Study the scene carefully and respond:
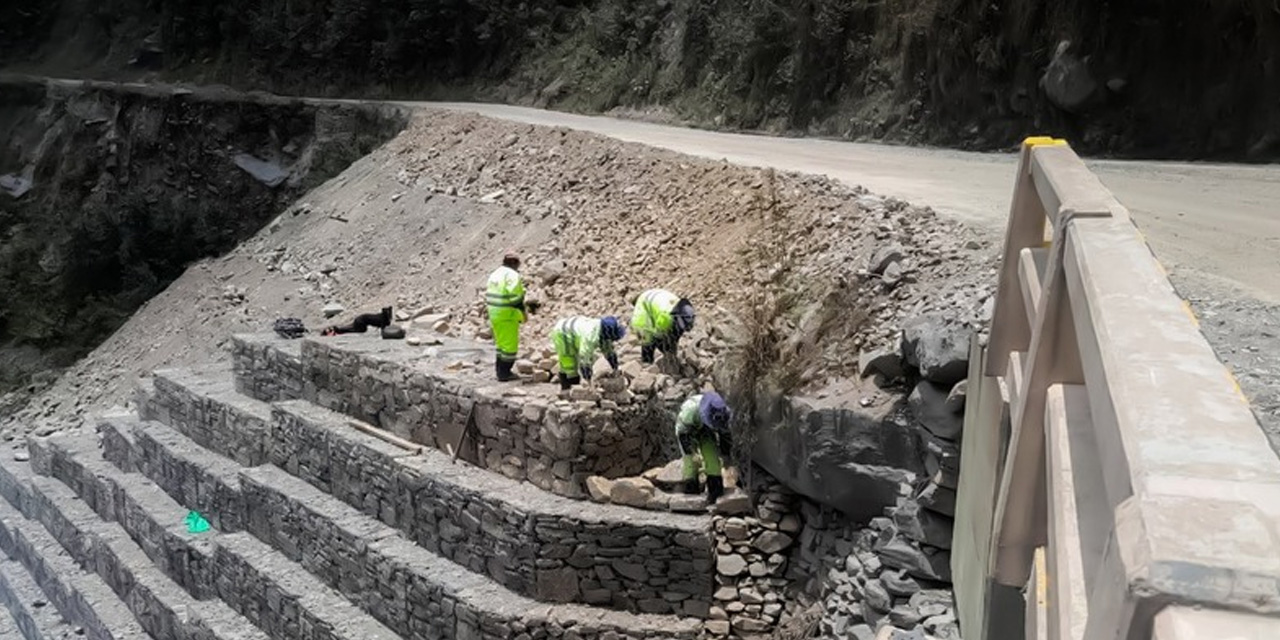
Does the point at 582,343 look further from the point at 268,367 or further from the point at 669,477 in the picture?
the point at 268,367

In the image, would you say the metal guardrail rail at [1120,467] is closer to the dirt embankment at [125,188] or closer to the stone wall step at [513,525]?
the stone wall step at [513,525]

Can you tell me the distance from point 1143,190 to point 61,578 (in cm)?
1243

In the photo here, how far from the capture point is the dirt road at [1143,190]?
7.07 metres

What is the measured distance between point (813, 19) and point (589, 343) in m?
11.5

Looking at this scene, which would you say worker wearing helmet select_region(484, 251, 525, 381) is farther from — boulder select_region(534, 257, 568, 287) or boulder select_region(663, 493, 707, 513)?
boulder select_region(534, 257, 568, 287)

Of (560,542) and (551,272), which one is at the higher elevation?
(551,272)

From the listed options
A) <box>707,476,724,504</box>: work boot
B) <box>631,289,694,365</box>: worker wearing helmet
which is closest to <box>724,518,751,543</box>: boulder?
<box>707,476,724,504</box>: work boot

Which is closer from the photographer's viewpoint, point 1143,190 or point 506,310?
point 506,310

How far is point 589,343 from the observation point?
8664 mm

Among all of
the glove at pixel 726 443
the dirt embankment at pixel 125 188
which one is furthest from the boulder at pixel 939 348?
the dirt embankment at pixel 125 188

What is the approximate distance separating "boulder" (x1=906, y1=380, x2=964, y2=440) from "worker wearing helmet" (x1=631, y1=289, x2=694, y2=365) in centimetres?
240

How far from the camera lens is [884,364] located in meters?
7.06

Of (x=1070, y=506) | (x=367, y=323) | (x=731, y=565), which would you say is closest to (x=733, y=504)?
(x=731, y=565)

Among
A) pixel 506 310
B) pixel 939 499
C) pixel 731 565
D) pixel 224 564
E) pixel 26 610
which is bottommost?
pixel 26 610
